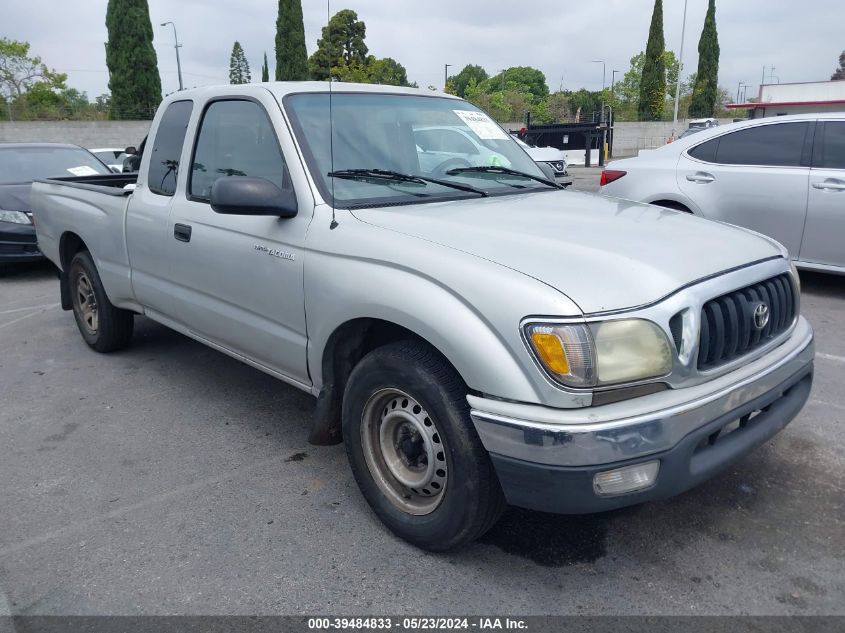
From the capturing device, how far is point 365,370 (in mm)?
2859

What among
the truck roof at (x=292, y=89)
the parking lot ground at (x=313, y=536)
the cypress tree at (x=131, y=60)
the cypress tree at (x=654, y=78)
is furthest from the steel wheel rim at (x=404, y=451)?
the cypress tree at (x=654, y=78)

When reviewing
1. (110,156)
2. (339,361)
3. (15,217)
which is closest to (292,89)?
(339,361)

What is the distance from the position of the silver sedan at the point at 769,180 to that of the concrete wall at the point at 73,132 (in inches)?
1088

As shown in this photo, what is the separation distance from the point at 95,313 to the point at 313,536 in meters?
3.38

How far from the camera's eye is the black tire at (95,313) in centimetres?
528

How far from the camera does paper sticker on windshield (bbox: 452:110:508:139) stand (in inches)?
162

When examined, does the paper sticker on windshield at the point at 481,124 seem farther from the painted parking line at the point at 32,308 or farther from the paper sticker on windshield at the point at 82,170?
the paper sticker on windshield at the point at 82,170

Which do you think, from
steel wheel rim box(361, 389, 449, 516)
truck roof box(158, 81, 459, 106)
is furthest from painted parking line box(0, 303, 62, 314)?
steel wheel rim box(361, 389, 449, 516)

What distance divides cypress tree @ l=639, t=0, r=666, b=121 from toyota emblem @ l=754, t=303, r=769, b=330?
1905 inches

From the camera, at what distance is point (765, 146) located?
6688mm

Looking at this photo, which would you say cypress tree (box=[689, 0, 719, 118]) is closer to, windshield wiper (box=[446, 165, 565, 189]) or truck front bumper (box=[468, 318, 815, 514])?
windshield wiper (box=[446, 165, 565, 189])

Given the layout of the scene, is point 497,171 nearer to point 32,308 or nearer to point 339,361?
point 339,361

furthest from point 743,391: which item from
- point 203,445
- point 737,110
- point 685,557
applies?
point 737,110

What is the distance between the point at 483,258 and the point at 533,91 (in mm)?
129568
